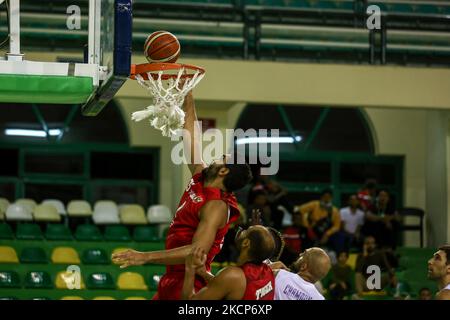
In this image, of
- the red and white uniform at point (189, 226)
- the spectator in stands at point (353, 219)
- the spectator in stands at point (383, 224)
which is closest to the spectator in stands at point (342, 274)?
the spectator in stands at point (383, 224)

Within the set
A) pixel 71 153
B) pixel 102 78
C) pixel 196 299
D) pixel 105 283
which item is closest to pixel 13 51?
pixel 102 78

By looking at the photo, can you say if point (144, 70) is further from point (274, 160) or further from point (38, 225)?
point (274, 160)

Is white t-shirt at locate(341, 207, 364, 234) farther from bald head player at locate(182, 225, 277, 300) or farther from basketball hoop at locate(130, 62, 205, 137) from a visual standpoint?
bald head player at locate(182, 225, 277, 300)

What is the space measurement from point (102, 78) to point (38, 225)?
23.0 feet

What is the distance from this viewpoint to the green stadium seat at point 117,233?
12.8m

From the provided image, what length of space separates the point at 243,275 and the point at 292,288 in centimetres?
71

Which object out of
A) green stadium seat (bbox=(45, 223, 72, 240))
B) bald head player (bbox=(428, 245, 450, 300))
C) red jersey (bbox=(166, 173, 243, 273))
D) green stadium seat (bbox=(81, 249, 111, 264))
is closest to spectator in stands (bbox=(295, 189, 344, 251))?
green stadium seat (bbox=(81, 249, 111, 264))

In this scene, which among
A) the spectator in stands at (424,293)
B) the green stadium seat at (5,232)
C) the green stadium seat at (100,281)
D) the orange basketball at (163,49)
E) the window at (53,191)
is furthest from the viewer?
the window at (53,191)

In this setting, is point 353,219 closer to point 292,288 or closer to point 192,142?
point 192,142

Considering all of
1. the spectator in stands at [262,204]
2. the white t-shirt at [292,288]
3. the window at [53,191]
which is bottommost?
the white t-shirt at [292,288]

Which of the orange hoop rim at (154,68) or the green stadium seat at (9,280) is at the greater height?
the orange hoop rim at (154,68)

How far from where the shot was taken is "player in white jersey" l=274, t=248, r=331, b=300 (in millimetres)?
5699

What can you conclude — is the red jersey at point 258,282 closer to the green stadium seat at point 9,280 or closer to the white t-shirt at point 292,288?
the white t-shirt at point 292,288

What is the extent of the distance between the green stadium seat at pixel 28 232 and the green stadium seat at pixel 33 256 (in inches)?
18.0
